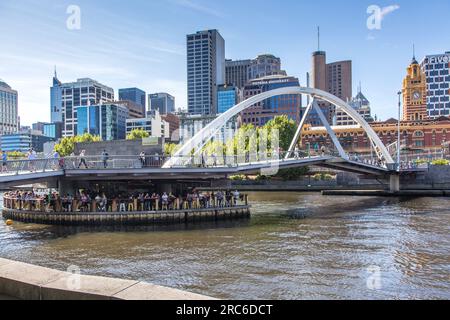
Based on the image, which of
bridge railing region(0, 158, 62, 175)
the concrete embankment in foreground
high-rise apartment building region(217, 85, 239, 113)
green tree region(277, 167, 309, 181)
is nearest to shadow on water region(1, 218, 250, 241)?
bridge railing region(0, 158, 62, 175)

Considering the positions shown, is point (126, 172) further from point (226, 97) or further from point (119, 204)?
point (226, 97)

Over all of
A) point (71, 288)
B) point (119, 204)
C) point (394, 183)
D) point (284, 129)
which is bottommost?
point (394, 183)

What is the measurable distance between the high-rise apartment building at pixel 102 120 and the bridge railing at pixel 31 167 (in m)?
147

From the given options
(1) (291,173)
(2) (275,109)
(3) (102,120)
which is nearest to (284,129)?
(1) (291,173)

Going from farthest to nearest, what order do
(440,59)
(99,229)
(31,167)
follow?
(440,59) < (99,229) < (31,167)

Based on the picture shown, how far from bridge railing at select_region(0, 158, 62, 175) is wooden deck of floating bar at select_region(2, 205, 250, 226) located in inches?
150

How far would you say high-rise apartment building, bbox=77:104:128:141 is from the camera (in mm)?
175000

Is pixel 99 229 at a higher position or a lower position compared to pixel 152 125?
lower

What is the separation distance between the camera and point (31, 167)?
2850 cm

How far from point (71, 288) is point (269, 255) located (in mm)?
16352

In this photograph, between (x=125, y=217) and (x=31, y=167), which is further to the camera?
(x=125, y=217)

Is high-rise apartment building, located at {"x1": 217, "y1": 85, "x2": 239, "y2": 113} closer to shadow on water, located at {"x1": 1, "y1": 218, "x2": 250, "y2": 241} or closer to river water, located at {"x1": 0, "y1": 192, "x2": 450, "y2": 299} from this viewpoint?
river water, located at {"x1": 0, "y1": 192, "x2": 450, "y2": 299}

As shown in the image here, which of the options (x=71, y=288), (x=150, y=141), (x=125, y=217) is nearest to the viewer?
(x=71, y=288)

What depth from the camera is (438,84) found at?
19250cm
